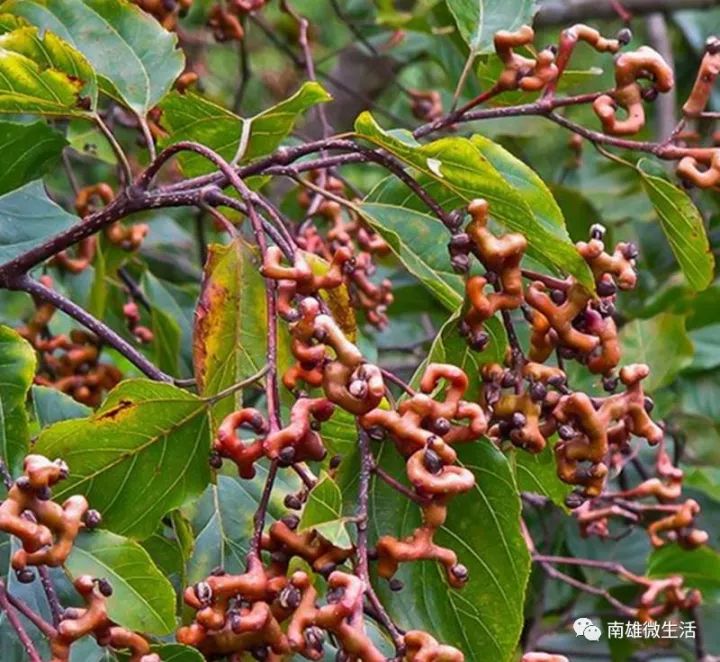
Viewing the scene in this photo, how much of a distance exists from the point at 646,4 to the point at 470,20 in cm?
101

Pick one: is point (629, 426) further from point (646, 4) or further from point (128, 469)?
point (646, 4)

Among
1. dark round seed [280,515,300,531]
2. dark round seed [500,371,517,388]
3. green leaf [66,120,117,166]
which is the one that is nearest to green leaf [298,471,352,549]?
dark round seed [280,515,300,531]

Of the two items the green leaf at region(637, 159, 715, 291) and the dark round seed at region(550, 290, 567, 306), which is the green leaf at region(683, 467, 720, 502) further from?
the dark round seed at region(550, 290, 567, 306)

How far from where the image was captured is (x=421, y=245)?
30.3 inches

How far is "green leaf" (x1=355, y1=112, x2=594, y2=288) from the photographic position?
0.66m

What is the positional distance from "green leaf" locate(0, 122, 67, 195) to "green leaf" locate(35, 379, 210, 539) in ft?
0.89

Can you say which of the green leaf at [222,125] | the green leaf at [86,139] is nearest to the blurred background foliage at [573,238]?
the green leaf at [86,139]

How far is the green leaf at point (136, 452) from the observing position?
0.67 meters

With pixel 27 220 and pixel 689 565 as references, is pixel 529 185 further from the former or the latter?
pixel 689 565

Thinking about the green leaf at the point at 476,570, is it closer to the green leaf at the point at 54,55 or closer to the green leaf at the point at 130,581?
the green leaf at the point at 130,581

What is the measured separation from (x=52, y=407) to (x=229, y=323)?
0.61 feet

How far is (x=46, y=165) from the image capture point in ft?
2.96

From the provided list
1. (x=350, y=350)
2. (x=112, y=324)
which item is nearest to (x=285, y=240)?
(x=350, y=350)

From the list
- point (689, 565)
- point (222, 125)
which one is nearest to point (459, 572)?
point (222, 125)
